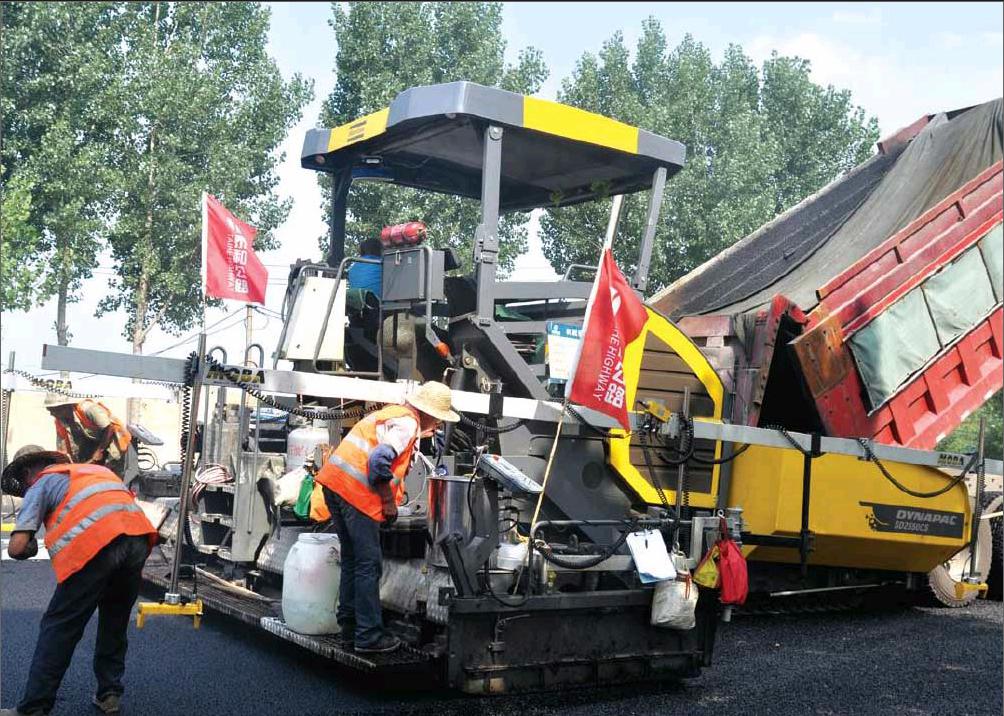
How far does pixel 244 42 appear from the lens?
2120cm

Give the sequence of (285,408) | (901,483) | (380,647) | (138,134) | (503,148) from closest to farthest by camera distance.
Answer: (380,647) < (285,408) < (503,148) < (901,483) < (138,134)

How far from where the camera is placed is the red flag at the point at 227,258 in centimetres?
714

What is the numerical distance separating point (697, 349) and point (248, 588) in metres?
3.05

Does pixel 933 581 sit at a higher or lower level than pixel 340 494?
lower

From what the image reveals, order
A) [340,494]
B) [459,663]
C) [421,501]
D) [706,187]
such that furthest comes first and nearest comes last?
[706,187] → [421,501] → [340,494] → [459,663]

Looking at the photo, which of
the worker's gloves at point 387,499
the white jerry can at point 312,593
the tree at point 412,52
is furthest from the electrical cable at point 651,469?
the tree at point 412,52

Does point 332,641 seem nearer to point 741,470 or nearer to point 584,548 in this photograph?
point 584,548

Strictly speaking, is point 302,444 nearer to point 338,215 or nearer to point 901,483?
point 338,215

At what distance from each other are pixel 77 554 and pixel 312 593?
131cm

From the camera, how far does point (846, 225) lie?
796cm

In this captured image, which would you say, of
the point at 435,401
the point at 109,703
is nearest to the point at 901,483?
the point at 435,401

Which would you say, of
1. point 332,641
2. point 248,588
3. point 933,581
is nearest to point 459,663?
point 332,641

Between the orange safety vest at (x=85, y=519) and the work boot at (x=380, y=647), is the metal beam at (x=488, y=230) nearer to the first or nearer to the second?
the work boot at (x=380, y=647)

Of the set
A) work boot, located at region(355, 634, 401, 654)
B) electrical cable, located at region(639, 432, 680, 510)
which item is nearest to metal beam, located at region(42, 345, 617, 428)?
electrical cable, located at region(639, 432, 680, 510)
